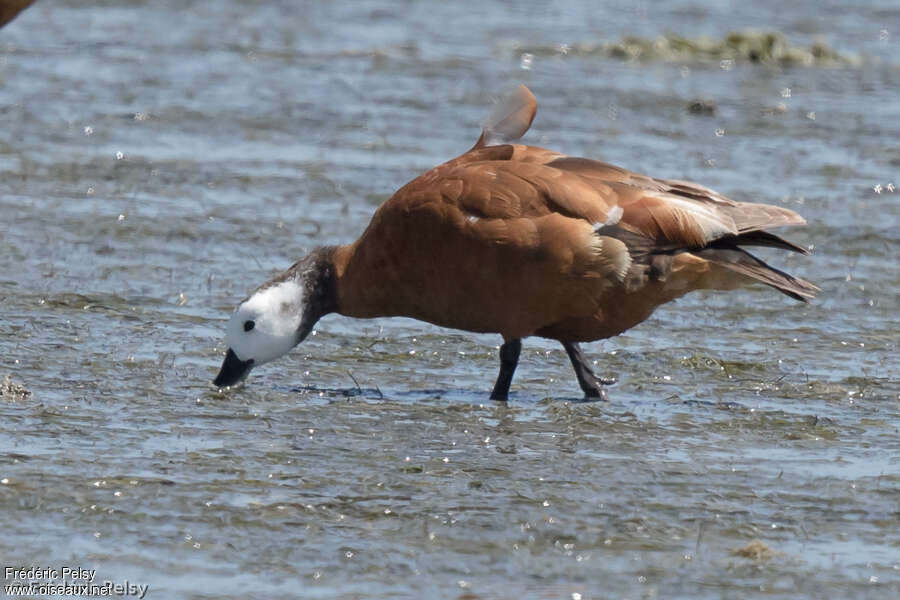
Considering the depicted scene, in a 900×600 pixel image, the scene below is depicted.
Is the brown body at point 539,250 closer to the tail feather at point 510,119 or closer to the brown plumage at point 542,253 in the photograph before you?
the brown plumage at point 542,253

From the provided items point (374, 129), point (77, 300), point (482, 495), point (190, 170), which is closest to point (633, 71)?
point (374, 129)

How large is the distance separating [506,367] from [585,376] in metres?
0.35

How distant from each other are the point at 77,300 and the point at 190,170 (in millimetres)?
3290

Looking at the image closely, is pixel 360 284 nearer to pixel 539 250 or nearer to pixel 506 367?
pixel 506 367

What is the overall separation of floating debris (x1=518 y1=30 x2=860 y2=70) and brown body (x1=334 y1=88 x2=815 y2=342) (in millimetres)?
9694

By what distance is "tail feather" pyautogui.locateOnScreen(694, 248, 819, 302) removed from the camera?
7113 mm

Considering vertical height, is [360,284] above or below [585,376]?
above

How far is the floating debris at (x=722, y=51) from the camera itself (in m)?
16.8

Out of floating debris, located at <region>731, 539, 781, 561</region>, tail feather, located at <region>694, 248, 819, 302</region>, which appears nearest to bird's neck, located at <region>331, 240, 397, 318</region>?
tail feather, located at <region>694, 248, 819, 302</region>

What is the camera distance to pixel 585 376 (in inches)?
287

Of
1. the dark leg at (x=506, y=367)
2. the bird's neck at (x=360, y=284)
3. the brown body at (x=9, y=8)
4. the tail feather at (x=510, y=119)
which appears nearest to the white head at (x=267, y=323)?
the bird's neck at (x=360, y=284)

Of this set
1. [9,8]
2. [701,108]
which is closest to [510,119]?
[9,8]

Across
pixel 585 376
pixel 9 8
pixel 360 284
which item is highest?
pixel 9 8

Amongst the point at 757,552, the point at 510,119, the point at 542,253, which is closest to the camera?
the point at 757,552
